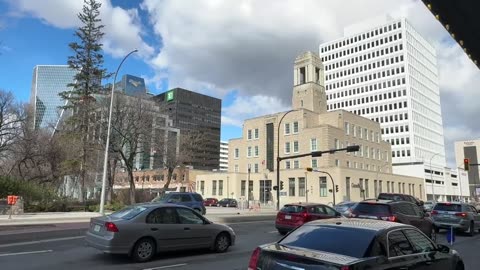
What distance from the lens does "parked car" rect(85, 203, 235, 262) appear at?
36.1 feet

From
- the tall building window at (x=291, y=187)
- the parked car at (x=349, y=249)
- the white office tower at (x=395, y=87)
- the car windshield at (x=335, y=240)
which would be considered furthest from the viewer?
the white office tower at (x=395, y=87)

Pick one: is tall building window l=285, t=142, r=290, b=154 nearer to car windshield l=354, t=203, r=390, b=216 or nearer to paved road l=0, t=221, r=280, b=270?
car windshield l=354, t=203, r=390, b=216

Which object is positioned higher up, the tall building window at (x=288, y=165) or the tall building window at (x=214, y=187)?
the tall building window at (x=288, y=165)

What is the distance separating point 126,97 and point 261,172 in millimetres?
57510

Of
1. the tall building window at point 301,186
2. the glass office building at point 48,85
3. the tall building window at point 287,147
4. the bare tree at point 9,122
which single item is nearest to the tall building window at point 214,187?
the tall building window at point 287,147

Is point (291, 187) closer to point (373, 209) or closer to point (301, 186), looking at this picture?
point (301, 186)

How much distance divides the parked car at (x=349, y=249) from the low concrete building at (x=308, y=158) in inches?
2775

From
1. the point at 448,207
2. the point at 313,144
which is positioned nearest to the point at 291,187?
the point at 313,144

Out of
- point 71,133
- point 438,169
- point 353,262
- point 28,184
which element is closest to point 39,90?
point 71,133

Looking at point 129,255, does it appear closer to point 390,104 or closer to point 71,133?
point 71,133

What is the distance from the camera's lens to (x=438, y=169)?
13500cm

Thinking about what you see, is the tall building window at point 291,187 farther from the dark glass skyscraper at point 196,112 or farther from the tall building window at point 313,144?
the dark glass skyscraper at point 196,112

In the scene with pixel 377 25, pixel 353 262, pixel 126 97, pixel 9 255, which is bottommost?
pixel 9 255

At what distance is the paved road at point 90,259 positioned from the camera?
1045cm
